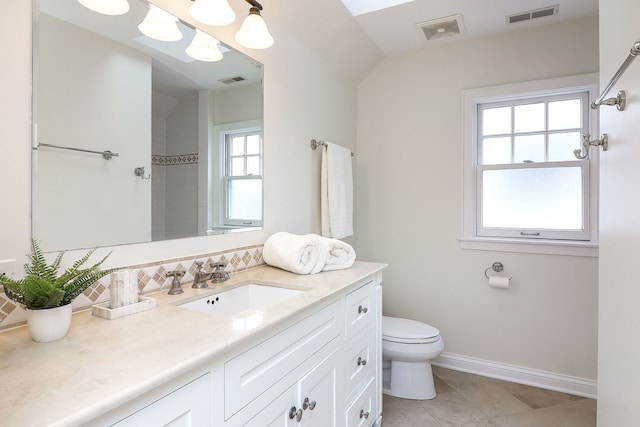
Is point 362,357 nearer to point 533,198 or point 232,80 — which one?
point 232,80

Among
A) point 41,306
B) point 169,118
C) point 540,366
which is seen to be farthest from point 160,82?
point 540,366

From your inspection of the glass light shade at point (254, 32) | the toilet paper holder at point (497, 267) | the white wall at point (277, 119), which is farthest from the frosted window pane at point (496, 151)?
the glass light shade at point (254, 32)

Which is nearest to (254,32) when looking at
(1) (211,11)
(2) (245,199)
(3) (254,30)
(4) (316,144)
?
(3) (254,30)

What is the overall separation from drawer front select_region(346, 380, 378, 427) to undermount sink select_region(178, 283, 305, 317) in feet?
1.90

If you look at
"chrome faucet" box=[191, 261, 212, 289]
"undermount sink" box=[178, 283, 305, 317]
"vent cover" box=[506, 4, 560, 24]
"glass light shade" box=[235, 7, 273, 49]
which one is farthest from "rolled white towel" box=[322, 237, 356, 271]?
"vent cover" box=[506, 4, 560, 24]

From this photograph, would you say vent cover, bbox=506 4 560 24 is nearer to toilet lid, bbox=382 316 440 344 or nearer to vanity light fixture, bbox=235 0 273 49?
vanity light fixture, bbox=235 0 273 49

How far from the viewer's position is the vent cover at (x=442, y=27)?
7.45 ft

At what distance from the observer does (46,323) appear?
81 centimetres

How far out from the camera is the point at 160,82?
1.38 metres

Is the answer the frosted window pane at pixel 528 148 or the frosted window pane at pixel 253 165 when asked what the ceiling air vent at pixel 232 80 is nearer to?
the frosted window pane at pixel 253 165

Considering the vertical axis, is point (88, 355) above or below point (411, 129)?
below

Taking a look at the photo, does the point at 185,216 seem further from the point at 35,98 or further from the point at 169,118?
the point at 35,98

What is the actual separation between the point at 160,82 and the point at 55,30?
1.25 feet

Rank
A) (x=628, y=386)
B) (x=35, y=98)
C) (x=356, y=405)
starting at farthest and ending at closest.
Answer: (x=356, y=405), (x=628, y=386), (x=35, y=98)
